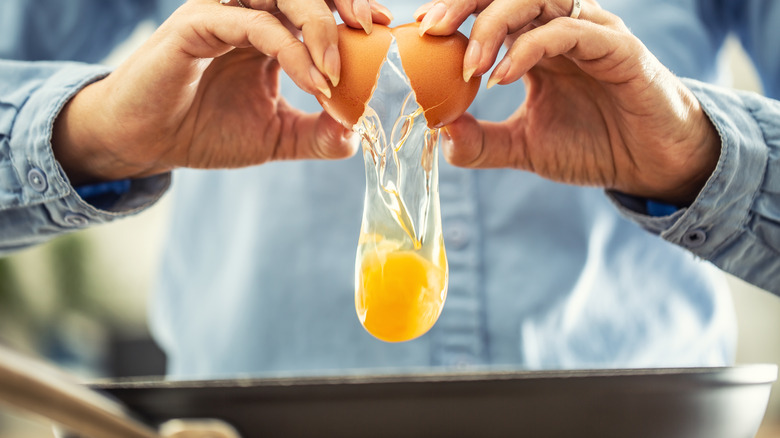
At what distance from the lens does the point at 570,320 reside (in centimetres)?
56

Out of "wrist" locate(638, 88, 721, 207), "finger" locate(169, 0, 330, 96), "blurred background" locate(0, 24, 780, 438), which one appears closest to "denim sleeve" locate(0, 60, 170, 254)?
"finger" locate(169, 0, 330, 96)

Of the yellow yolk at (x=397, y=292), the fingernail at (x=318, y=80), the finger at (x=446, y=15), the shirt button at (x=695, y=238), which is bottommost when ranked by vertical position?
the shirt button at (x=695, y=238)

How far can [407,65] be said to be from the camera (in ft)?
1.08

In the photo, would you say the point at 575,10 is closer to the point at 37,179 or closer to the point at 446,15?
the point at 446,15

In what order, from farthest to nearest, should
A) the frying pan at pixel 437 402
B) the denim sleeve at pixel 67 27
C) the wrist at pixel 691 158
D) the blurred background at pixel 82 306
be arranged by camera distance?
the blurred background at pixel 82 306 < the denim sleeve at pixel 67 27 < the wrist at pixel 691 158 < the frying pan at pixel 437 402

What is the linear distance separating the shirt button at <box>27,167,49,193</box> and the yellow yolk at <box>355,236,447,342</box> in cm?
21

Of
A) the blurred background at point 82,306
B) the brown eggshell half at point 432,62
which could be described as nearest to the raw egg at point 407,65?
the brown eggshell half at point 432,62

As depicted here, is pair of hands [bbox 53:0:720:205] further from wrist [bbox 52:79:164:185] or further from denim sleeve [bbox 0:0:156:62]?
denim sleeve [bbox 0:0:156:62]

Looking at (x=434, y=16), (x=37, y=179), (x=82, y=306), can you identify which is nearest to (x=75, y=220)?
(x=37, y=179)

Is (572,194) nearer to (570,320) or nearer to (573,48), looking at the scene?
(570,320)

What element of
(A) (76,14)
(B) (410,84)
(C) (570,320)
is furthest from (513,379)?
(A) (76,14)

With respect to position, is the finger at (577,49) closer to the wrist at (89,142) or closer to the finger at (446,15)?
the finger at (446,15)

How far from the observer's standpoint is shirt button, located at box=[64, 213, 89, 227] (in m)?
0.42

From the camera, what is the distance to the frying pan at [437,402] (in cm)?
26
